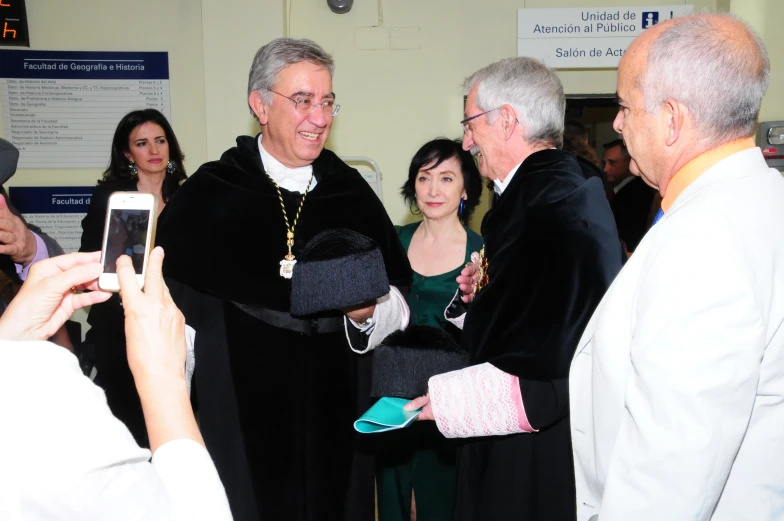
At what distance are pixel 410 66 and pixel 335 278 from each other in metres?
3.43

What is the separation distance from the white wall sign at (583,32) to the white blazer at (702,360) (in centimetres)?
366

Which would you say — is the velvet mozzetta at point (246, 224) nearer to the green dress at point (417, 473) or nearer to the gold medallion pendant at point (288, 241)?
the gold medallion pendant at point (288, 241)

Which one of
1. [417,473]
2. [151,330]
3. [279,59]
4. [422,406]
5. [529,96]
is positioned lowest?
[417,473]

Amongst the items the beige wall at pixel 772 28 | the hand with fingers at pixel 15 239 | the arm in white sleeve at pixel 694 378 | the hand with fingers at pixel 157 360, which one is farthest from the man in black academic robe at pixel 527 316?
the beige wall at pixel 772 28

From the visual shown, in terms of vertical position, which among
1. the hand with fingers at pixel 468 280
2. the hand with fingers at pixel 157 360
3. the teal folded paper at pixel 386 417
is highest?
the hand with fingers at pixel 157 360

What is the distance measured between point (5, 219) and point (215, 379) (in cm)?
91

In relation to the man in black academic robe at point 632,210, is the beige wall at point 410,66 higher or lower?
higher

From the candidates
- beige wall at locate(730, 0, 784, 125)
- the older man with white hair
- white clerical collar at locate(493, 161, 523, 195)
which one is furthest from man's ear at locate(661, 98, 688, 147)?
beige wall at locate(730, 0, 784, 125)

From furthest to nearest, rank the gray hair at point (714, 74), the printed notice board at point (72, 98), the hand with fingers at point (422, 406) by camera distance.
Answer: the printed notice board at point (72, 98), the hand with fingers at point (422, 406), the gray hair at point (714, 74)

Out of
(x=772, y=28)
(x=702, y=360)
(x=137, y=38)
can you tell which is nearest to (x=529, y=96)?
(x=702, y=360)

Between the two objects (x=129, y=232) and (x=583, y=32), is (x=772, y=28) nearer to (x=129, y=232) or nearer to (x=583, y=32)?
(x=583, y=32)

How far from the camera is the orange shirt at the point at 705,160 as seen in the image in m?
1.22

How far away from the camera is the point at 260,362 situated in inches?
88.2

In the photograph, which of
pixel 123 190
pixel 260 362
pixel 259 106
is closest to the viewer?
pixel 260 362
